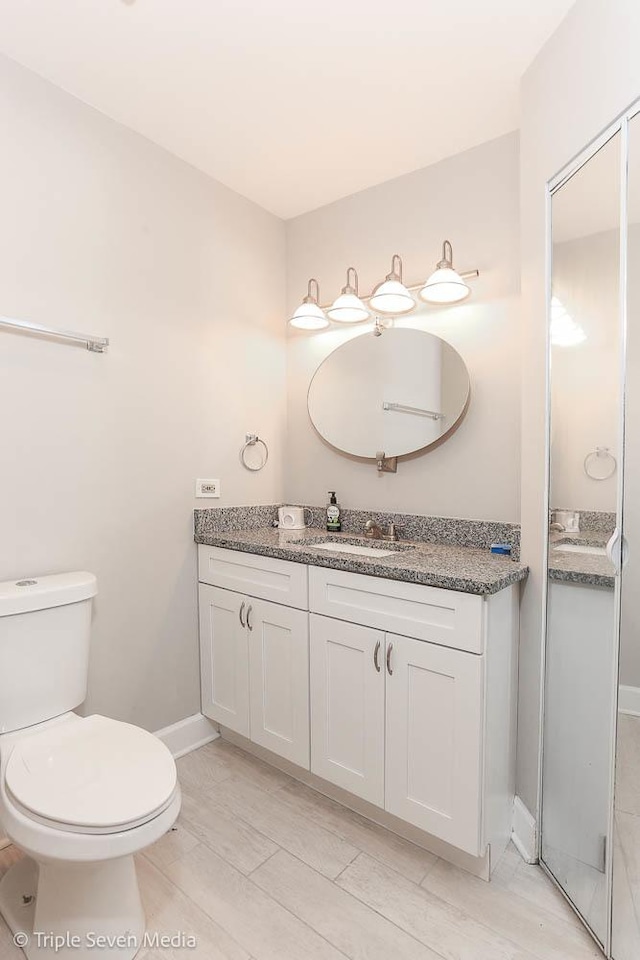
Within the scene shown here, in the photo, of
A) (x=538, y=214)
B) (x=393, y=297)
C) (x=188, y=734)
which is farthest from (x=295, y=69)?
(x=188, y=734)

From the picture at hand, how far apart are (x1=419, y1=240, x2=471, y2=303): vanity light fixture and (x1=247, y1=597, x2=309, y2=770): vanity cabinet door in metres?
1.32

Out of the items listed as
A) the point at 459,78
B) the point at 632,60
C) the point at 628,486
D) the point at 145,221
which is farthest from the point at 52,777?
the point at 459,78

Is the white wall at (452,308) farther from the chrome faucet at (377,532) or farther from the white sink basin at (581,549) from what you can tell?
the white sink basin at (581,549)

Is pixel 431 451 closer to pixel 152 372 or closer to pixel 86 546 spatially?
pixel 152 372

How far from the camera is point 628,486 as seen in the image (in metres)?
1.15

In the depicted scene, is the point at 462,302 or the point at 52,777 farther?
the point at 462,302

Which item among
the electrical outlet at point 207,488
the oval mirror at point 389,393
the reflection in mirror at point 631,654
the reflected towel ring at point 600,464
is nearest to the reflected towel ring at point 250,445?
the electrical outlet at point 207,488

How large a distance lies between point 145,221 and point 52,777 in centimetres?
191

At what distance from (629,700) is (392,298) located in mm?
1591

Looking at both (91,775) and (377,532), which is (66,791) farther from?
(377,532)

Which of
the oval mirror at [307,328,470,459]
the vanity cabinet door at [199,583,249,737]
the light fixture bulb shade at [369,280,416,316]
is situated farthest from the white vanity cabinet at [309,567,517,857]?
the light fixture bulb shade at [369,280,416,316]

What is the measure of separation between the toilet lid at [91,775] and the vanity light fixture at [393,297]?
175 centimetres

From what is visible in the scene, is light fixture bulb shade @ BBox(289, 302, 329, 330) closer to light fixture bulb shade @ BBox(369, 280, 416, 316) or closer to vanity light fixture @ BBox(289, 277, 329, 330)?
vanity light fixture @ BBox(289, 277, 329, 330)

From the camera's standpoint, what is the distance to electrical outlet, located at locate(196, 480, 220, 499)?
2.21m
